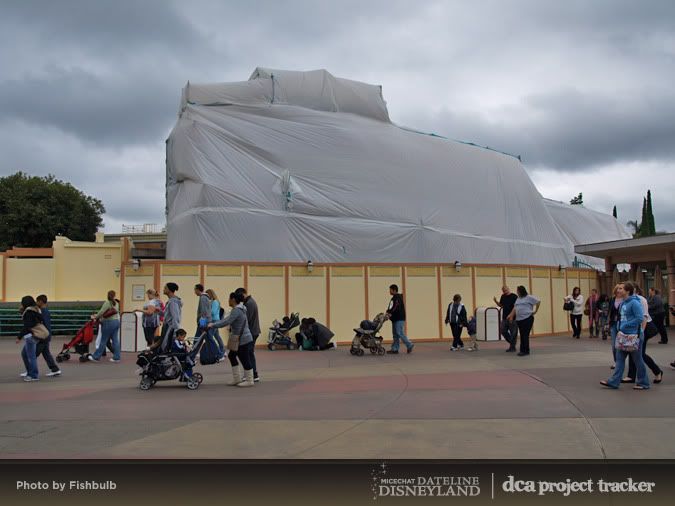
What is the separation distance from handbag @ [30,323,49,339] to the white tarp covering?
1047cm

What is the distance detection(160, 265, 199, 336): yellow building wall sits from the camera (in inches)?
661

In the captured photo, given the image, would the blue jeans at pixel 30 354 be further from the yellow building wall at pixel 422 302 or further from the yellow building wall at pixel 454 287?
the yellow building wall at pixel 454 287

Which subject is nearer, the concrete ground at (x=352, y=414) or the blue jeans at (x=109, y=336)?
the concrete ground at (x=352, y=414)

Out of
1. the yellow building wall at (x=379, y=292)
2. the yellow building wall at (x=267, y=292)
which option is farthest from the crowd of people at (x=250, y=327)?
the yellow building wall at (x=379, y=292)

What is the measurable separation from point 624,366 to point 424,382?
3.19 m

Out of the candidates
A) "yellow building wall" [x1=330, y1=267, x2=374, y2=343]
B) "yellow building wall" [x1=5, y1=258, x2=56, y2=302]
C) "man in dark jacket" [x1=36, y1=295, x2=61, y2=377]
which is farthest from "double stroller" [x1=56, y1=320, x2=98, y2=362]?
"yellow building wall" [x1=5, y1=258, x2=56, y2=302]

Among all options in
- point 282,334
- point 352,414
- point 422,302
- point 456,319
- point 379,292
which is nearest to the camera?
point 352,414

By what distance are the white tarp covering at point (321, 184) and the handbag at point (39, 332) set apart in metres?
10.5

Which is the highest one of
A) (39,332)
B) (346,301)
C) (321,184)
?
(321,184)

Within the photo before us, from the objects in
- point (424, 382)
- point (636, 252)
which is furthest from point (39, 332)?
point (636, 252)

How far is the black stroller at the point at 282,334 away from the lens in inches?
667

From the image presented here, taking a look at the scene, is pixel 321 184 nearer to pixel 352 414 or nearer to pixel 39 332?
pixel 39 332

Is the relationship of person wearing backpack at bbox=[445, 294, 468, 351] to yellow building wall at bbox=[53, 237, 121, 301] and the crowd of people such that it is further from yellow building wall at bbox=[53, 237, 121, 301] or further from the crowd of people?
yellow building wall at bbox=[53, 237, 121, 301]

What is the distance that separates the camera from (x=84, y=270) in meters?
33.6
